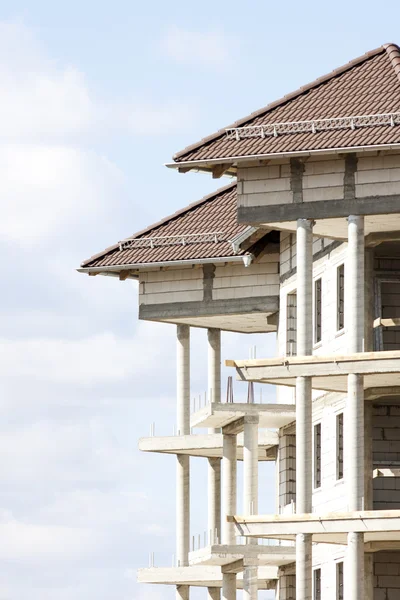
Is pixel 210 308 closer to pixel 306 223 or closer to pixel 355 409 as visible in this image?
pixel 306 223

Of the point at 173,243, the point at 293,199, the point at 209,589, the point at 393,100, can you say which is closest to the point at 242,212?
the point at 293,199

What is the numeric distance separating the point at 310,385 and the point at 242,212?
5061 mm

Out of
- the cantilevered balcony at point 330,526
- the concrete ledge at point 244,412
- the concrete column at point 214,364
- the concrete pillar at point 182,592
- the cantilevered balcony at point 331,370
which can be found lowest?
the concrete pillar at point 182,592

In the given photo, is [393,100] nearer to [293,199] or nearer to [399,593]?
[293,199]

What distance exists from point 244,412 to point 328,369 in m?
7.06

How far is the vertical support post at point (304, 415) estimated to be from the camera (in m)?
54.2

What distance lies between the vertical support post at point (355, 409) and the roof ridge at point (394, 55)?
517cm

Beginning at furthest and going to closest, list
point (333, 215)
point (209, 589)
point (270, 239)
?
point (209, 589)
point (270, 239)
point (333, 215)

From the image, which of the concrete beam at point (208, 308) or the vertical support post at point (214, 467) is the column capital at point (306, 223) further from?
the vertical support post at point (214, 467)

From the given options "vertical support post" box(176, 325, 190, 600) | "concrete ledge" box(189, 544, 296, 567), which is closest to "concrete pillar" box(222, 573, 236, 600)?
"vertical support post" box(176, 325, 190, 600)

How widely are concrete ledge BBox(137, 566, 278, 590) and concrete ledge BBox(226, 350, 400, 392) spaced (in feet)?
36.3

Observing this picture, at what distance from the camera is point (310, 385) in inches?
2170

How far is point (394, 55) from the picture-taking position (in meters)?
58.2

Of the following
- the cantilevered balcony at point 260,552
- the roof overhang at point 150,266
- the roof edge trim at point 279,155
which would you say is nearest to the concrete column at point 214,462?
the roof overhang at point 150,266
